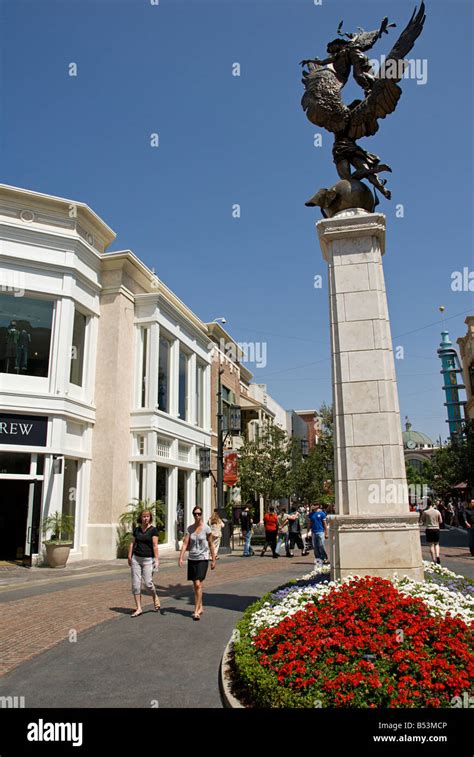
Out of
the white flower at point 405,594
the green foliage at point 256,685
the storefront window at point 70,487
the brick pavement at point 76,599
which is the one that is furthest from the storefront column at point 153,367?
the green foliage at point 256,685

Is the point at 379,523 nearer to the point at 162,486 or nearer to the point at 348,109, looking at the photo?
the point at 348,109

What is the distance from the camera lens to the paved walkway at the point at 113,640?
5.60 meters

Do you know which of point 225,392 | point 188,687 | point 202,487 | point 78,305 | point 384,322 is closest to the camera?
point 188,687

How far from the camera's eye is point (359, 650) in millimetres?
5141

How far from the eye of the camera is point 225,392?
37.8 metres

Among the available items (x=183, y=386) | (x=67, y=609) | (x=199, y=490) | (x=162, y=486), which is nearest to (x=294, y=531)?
(x=162, y=486)

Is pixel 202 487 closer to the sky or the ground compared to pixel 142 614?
closer to the sky

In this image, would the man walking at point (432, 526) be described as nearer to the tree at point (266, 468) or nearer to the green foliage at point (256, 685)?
the green foliage at point (256, 685)

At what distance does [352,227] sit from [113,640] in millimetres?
7449

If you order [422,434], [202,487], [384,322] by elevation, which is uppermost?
[422,434]

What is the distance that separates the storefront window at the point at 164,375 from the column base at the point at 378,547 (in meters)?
17.1

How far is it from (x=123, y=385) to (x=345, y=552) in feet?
51.0

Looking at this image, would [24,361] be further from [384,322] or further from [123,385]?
[384,322]
